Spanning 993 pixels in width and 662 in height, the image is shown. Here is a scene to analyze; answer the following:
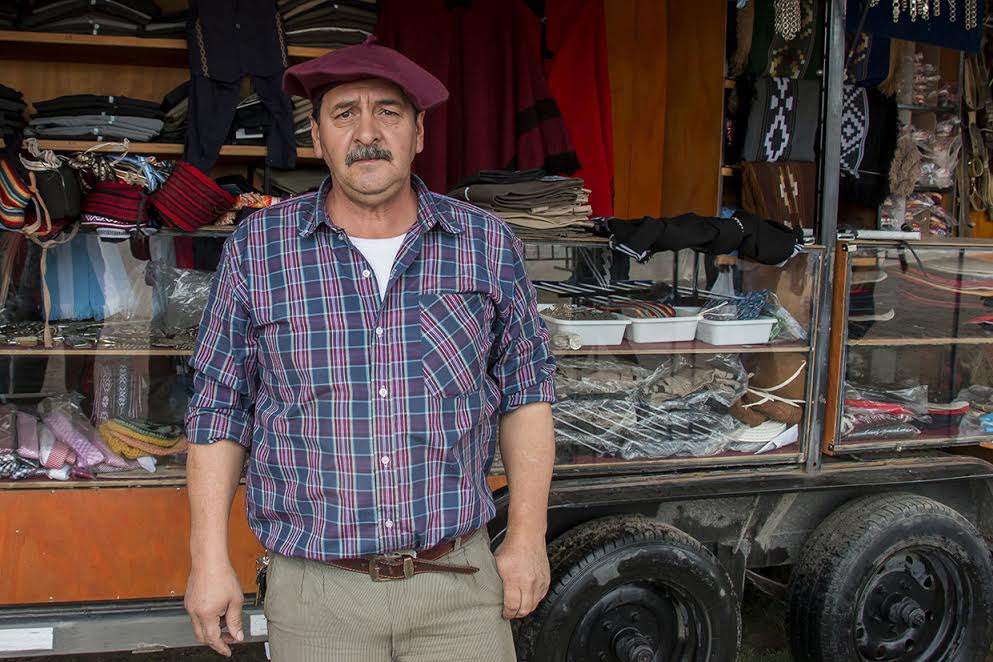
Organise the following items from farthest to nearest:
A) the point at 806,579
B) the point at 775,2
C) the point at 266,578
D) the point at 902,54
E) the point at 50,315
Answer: the point at 902,54
the point at 775,2
the point at 806,579
the point at 50,315
the point at 266,578

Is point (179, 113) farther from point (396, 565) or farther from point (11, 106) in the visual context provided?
point (396, 565)

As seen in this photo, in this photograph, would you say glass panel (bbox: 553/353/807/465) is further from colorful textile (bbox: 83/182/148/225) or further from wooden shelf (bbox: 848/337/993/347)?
colorful textile (bbox: 83/182/148/225)

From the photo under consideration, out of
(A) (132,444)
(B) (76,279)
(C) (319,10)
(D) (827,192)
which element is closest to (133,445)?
(A) (132,444)

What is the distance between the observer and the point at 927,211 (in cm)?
531

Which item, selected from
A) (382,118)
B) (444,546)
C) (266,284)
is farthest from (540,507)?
(382,118)

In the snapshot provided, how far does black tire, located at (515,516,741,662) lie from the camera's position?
9.63 ft

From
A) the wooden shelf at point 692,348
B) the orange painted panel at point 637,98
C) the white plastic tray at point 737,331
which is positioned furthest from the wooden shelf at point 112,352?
the orange painted panel at point 637,98

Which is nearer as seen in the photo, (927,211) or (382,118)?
(382,118)

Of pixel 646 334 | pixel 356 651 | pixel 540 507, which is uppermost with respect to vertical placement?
pixel 646 334

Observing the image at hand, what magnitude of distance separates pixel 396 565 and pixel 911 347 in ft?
8.56

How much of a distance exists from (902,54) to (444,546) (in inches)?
176

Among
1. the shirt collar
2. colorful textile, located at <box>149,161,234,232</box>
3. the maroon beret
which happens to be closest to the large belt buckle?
the shirt collar

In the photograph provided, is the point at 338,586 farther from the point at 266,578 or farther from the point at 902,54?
the point at 902,54

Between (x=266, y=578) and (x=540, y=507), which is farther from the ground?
(x=540, y=507)
